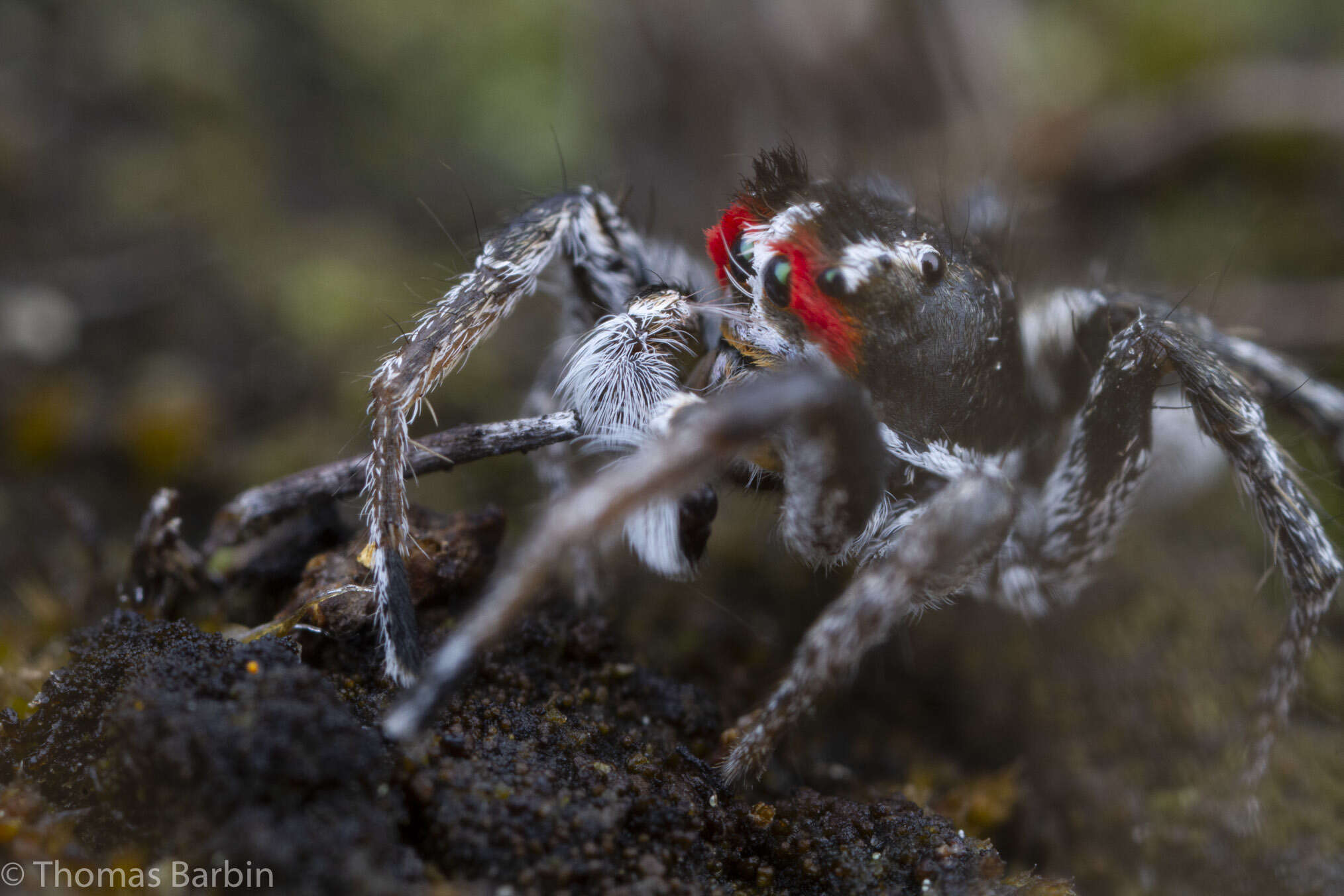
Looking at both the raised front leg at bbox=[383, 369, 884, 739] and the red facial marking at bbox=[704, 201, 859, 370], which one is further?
the red facial marking at bbox=[704, 201, 859, 370]

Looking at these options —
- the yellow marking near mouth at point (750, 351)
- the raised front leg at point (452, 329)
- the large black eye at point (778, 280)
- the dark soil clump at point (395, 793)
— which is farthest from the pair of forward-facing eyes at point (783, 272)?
the dark soil clump at point (395, 793)

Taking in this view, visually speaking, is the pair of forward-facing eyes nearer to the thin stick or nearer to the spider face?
the spider face

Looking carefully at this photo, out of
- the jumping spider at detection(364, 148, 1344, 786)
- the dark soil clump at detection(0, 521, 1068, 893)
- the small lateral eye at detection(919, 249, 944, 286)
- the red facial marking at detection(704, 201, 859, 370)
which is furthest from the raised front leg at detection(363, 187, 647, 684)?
the small lateral eye at detection(919, 249, 944, 286)

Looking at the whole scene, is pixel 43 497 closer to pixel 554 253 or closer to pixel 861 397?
pixel 554 253

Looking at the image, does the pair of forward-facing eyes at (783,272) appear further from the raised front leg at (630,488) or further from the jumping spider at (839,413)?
the raised front leg at (630,488)

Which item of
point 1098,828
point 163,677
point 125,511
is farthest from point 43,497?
point 1098,828
